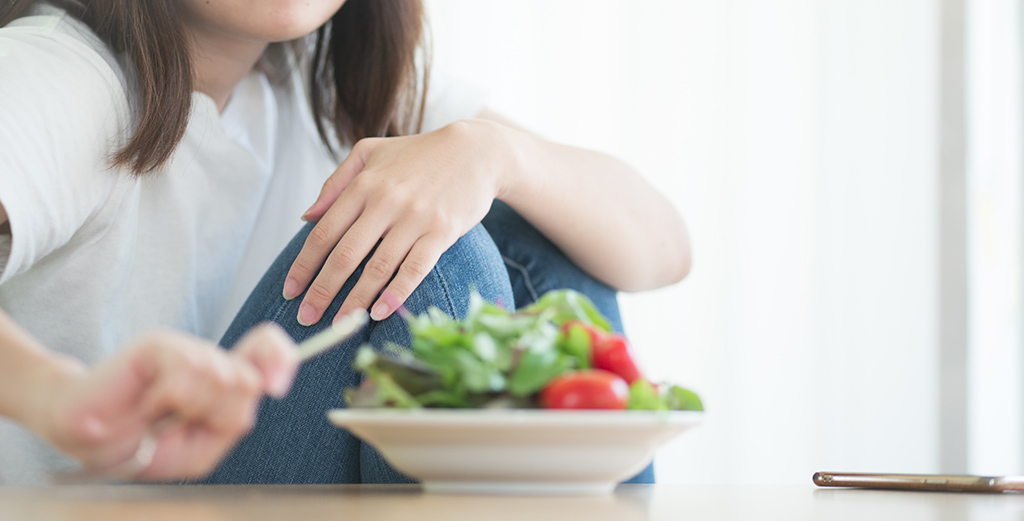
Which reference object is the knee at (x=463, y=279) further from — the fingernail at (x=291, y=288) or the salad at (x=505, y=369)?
the salad at (x=505, y=369)

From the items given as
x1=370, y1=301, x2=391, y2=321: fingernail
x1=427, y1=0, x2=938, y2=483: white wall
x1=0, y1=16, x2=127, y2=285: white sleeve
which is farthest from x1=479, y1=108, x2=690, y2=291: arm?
x1=427, y1=0, x2=938, y2=483: white wall

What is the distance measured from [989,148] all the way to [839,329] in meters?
0.69

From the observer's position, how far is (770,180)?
7.21 ft

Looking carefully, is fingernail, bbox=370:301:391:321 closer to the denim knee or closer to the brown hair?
the denim knee

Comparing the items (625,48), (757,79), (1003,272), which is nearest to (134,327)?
(625,48)

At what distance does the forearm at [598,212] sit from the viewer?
3.09ft

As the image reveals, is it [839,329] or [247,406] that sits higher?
[247,406]

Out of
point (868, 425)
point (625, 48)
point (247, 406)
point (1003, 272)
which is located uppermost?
point (625, 48)

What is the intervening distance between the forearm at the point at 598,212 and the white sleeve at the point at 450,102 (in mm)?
296

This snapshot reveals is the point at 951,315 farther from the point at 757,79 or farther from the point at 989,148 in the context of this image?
the point at 757,79

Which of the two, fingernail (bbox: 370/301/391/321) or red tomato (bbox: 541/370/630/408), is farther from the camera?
fingernail (bbox: 370/301/391/321)

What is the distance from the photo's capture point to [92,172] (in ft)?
2.68

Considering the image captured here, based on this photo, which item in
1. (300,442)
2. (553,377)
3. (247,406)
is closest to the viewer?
(247,406)

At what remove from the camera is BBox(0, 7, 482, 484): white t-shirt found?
72cm
